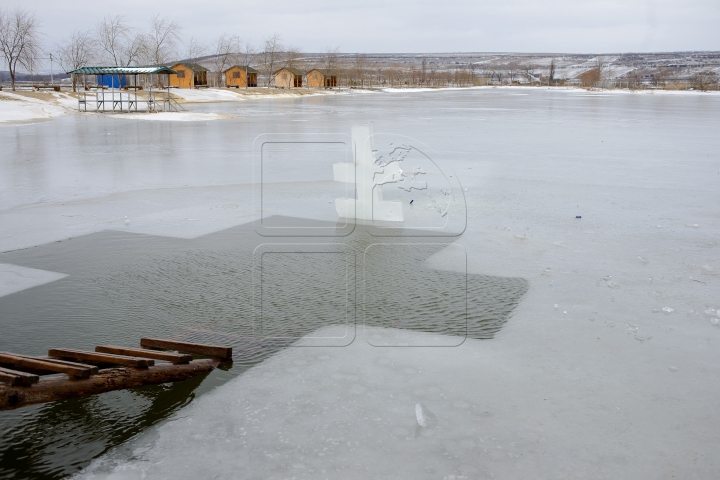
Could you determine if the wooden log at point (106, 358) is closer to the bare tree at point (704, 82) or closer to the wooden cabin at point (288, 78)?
the wooden cabin at point (288, 78)

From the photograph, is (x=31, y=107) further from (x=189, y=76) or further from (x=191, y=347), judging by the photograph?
(x=189, y=76)

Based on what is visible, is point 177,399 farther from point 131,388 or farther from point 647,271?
point 647,271

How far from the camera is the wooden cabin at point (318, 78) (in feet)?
285

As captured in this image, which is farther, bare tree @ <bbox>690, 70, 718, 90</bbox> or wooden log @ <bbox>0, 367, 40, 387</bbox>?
bare tree @ <bbox>690, 70, 718, 90</bbox>

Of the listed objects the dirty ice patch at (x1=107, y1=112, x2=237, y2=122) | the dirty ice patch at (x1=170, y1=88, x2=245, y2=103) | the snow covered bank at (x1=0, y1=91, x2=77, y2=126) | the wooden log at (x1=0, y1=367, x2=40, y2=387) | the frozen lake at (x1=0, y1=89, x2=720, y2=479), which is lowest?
the frozen lake at (x1=0, y1=89, x2=720, y2=479)

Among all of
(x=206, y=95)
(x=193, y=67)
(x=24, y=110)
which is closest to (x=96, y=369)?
(x=24, y=110)

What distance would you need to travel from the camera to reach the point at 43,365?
3.46 m

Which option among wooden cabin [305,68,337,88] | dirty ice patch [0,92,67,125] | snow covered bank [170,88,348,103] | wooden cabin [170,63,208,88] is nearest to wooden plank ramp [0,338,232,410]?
dirty ice patch [0,92,67,125]

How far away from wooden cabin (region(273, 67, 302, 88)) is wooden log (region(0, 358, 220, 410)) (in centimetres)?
7989

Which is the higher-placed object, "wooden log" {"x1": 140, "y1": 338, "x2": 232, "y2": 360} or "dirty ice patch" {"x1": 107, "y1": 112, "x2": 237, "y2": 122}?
"dirty ice patch" {"x1": 107, "y1": 112, "x2": 237, "y2": 122}

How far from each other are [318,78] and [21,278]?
84789 millimetres

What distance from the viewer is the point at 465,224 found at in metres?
7.99

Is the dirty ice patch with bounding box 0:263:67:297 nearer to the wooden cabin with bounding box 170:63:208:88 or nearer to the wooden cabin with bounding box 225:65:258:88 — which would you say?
the wooden cabin with bounding box 170:63:208:88

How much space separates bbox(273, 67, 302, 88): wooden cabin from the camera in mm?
81312
